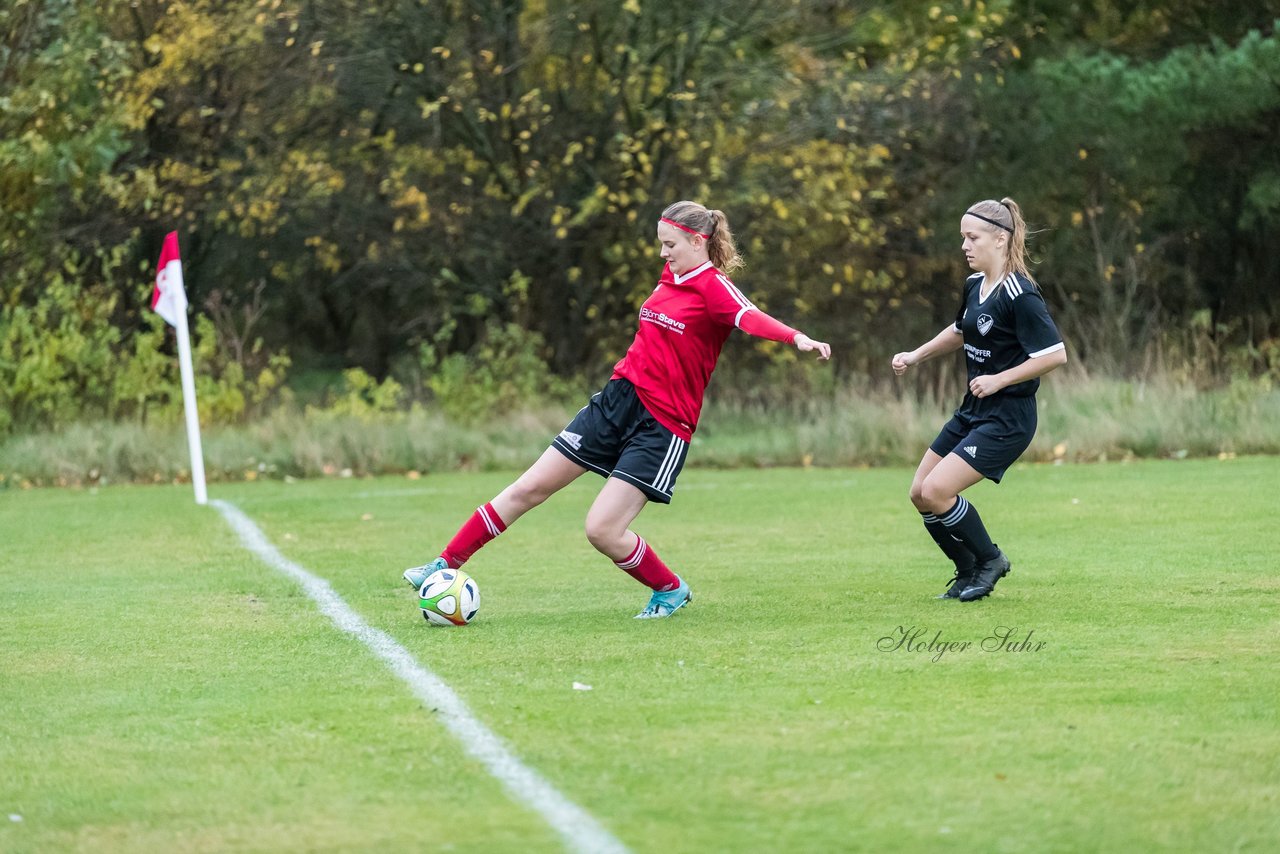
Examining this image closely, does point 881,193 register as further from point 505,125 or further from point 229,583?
point 229,583

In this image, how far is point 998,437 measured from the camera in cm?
834

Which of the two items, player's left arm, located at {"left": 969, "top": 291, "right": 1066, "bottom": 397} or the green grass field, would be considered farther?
player's left arm, located at {"left": 969, "top": 291, "right": 1066, "bottom": 397}

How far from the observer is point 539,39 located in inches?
960

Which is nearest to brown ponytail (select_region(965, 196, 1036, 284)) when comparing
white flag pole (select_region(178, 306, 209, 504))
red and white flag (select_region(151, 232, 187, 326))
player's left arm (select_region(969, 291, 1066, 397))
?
player's left arm (select_region(969, 291, 1066, 397))

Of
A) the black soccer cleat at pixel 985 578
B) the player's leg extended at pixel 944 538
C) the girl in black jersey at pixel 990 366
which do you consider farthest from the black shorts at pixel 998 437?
→ the black soccer cleat at pixel 985 578

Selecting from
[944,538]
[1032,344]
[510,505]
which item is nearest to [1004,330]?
[1032,344]

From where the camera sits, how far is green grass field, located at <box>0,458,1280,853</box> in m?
4.66

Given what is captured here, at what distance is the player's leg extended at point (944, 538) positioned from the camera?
8445 millimetres

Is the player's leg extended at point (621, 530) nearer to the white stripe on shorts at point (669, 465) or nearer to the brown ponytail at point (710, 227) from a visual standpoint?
the white stripe on shorts at point (669, 465)

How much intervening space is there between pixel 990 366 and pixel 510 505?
2341 millimetres

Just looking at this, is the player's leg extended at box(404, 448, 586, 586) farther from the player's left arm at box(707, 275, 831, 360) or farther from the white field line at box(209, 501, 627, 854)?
the player's left arm at box(707, 275, 831, 360)

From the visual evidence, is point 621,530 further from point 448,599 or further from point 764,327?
point 764,327

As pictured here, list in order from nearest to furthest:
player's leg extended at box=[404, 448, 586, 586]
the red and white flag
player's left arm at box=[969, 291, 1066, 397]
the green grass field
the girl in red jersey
Answer: the green grass field, the girl in red jersey, player's left arm at box=[969, 291, 1066, 397], player's leg extended at box=[404, 448, 586, 586], the red and white flag

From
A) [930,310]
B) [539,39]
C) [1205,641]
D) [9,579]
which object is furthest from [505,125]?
[1205,641]
